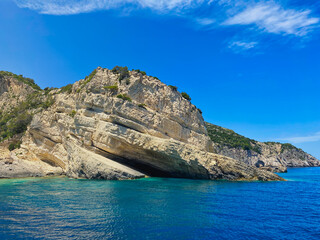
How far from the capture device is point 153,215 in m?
15.4

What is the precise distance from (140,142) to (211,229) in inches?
920

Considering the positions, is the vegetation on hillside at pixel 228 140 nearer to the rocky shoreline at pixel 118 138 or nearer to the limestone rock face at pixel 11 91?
the rocky shoreline at pixel 118 138

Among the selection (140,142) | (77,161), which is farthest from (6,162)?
(140,142)

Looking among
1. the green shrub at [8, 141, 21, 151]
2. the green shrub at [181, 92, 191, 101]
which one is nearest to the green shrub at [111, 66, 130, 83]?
the green shrub at [181, 92, 191, 101]

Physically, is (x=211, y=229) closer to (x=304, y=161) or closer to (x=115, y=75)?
(x=115, y=75)

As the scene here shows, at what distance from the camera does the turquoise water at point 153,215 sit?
12.4m

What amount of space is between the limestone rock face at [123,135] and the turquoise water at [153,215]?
12.5 metres

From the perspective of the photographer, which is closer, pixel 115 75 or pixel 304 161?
pixel 115 75

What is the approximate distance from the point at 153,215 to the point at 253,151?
328ft

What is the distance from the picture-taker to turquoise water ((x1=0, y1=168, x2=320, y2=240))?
12359 mm

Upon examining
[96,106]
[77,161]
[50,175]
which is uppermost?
[96,106]

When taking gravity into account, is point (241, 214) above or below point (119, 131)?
below

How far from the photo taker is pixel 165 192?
23844 millimetres

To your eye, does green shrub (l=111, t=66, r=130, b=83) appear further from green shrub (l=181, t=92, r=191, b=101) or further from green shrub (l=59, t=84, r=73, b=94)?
green shrub (l=181, t=92, r=191, b=101)
